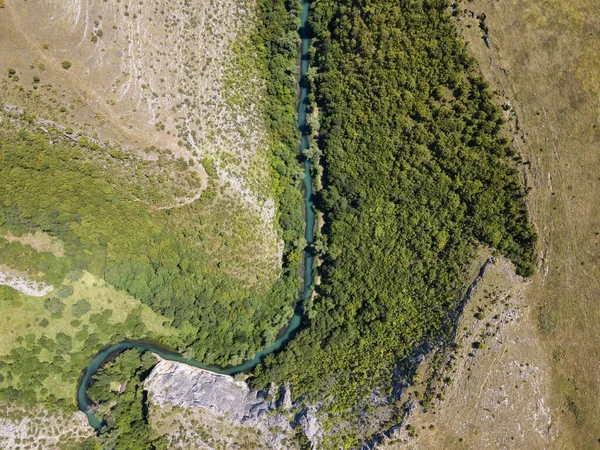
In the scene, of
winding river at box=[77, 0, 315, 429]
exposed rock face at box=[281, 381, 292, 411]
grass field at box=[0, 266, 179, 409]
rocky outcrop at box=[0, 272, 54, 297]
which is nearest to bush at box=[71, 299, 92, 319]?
grass field at box=[0, 266, 179, 409]

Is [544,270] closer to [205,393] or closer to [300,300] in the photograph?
[300,300]

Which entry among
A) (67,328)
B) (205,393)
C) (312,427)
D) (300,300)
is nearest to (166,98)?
(300,300)

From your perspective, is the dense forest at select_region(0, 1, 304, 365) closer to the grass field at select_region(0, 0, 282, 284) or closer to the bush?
the grass field at select_region(0, 0, 282, 284)

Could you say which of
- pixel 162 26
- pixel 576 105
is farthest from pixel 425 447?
pixel 162 26

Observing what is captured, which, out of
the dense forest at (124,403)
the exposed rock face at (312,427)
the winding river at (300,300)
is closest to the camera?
the exposed rock face at (312,427)

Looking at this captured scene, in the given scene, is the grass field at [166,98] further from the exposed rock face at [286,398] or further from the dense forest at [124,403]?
the dense forest at [124,403]

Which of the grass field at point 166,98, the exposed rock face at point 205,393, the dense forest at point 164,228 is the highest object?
the grass field at point 166,98

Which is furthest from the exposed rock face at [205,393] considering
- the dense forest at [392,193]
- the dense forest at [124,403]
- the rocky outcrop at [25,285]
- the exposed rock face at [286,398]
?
the rocky outcrop at [25,285]
